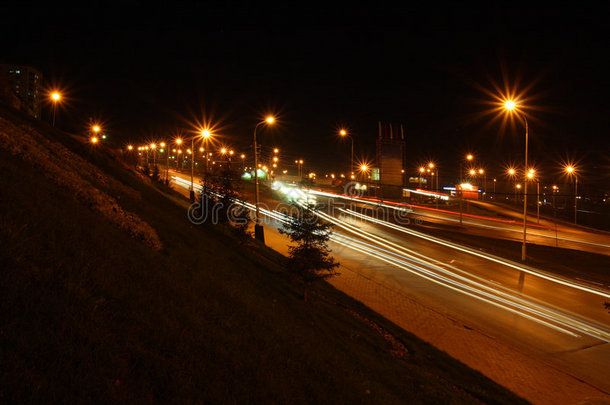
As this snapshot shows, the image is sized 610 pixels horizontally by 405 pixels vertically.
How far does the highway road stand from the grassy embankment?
4.50m

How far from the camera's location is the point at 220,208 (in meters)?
16.2

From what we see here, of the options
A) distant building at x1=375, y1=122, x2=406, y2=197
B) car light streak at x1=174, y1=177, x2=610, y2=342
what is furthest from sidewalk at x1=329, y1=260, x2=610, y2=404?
distant building at x1=375, y1=122, x2=406, y2=197

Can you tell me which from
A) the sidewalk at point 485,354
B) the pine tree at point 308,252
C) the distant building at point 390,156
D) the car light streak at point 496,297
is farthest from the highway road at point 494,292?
the distant building at point 390,156

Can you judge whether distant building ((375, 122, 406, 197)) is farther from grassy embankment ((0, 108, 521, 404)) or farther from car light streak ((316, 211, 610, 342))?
grassy embankment ((0, 108, 521, 404))

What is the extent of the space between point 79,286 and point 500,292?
1844 centimetres

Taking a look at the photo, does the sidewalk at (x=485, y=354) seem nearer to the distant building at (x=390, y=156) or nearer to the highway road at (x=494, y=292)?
the highway road at (x=494, y=292)

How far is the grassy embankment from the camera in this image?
10.5 ft

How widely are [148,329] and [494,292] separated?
1749cm

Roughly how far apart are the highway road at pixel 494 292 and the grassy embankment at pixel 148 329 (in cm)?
450

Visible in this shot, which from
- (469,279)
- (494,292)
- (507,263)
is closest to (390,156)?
(507,263)

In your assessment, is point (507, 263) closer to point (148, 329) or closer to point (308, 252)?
point (308, 252)

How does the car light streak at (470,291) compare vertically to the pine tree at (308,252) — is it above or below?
below

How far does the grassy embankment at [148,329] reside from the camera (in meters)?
3.20

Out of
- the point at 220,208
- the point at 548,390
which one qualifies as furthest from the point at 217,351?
the point at 220,208
